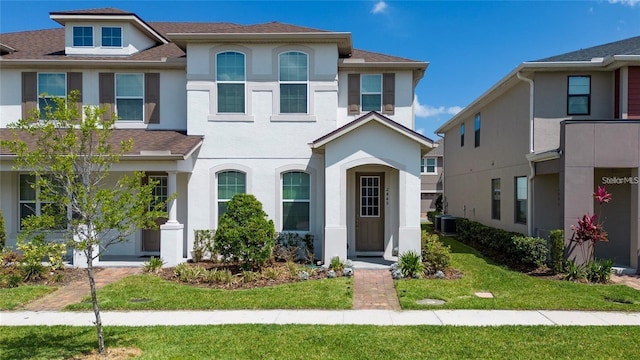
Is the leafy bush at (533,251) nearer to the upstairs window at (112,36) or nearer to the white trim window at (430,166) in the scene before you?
the upstairs window at (112,36)

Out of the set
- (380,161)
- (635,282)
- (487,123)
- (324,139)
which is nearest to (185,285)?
(324,139)

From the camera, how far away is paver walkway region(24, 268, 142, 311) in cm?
840

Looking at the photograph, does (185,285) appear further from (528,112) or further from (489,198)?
(489,198)

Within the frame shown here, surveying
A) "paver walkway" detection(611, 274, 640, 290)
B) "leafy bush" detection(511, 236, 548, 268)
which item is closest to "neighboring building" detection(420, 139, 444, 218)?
"leafy bush" detection(511, 236, 548, 268)

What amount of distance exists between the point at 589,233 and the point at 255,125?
32.9 ft

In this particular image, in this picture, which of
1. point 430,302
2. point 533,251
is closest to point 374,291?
point 430,302

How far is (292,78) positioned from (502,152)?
8.64 metres

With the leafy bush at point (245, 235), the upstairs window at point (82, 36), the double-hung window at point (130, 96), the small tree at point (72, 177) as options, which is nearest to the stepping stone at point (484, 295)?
the leafy bush at point (245, 235)

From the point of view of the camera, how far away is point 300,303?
8336 mm

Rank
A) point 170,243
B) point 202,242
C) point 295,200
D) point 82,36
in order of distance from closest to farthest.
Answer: point 170,243
point 202,242
point 295,200
point 82,36

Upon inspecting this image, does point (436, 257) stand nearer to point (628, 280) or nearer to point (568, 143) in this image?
point (568, 143)

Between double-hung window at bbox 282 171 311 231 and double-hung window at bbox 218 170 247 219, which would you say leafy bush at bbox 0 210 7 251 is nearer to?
double-hung window at bbox 218 170 247 219

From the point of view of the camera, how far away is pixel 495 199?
16.5 meters

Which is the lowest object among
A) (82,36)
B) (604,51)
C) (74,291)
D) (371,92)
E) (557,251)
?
(74,291)
